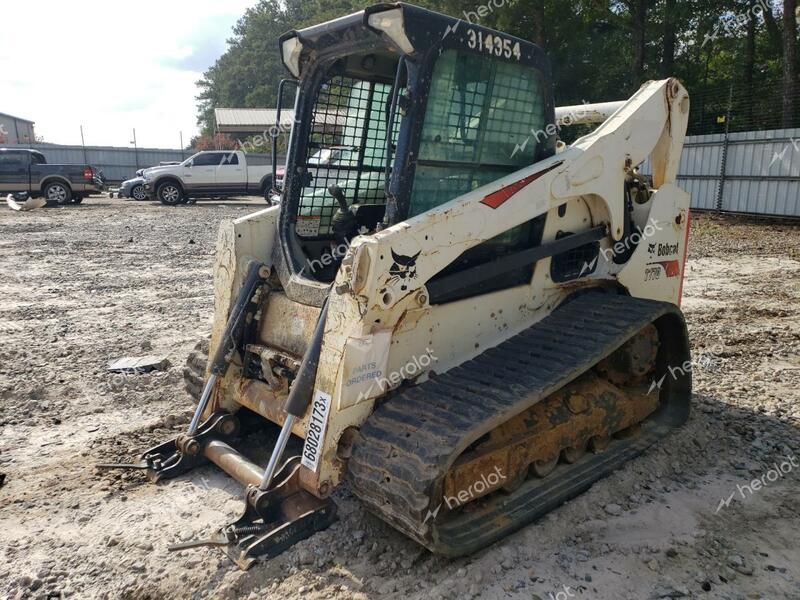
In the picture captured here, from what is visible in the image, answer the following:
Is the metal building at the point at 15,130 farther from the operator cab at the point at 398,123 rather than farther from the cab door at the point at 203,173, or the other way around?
the operator cab at the point at 398,123

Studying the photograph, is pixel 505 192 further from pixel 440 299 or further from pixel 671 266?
pixel 671 266

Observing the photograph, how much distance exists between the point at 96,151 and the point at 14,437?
104ft

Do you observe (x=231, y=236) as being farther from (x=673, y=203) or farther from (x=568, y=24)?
(x=568, y=24)

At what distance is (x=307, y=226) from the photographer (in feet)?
14.3

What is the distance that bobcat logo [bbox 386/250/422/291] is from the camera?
121 inches

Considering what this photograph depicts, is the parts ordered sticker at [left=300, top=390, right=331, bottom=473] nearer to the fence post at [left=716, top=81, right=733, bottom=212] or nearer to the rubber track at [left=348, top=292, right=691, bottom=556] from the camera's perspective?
the rubber track at [left=348, top=292, right=691, bottom=556]

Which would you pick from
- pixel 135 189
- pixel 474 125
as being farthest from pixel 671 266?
pixel 135 189

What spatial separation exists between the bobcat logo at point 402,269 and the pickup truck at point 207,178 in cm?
1955

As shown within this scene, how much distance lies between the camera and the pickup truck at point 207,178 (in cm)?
2208

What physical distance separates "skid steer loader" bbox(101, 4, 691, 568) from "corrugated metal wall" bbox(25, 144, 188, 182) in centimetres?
3191

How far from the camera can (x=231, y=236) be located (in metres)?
4.12

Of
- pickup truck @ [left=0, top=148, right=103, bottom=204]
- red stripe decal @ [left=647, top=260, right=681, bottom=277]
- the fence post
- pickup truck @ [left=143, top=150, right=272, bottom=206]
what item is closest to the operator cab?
red stripe decal @ [left=647, top=260, right=681, bottom=277]

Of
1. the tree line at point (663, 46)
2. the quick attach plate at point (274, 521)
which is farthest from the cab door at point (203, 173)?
the quick attach plate at point (274, 521)

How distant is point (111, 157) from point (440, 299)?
33.7m
